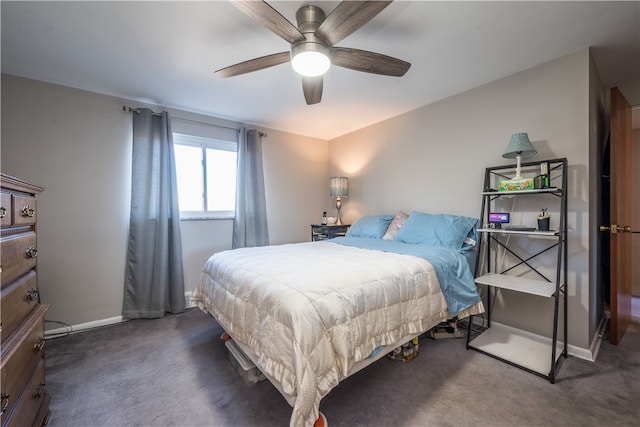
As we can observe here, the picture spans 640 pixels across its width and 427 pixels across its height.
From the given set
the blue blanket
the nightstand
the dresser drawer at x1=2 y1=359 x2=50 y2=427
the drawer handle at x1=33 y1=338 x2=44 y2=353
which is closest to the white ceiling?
the blue blanket

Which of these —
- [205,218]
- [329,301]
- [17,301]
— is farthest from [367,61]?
[205,218]

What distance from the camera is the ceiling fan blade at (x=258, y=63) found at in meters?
1.71

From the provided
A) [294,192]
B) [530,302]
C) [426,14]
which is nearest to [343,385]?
[530,302]

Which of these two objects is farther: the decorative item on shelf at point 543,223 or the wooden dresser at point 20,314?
the decorative item on shelf at point 543,223

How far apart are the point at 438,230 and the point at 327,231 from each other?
1.67 meters

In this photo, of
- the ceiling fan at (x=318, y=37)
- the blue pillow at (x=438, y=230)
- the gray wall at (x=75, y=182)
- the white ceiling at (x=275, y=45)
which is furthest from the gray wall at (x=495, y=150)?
the gray wall at (x=75, y=182)

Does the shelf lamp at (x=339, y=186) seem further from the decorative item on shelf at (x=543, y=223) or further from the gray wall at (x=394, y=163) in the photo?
the decorative item on shelf at (x=543, y=223)

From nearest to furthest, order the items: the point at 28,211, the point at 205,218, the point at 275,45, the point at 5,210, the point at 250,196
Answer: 1. the point at 5,210
2. the point at 28,211
3. the point at 275,45
4. the point at 205,218
5. the point at 250,196

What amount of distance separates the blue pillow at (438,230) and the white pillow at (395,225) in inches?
7.8

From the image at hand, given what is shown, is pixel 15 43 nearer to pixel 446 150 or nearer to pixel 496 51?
pixel 496 51

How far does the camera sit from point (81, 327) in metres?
2.54

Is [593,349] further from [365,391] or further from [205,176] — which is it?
[205,176]

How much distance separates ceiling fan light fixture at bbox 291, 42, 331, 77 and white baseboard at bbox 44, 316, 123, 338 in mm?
3055

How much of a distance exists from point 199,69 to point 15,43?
1230 mm
